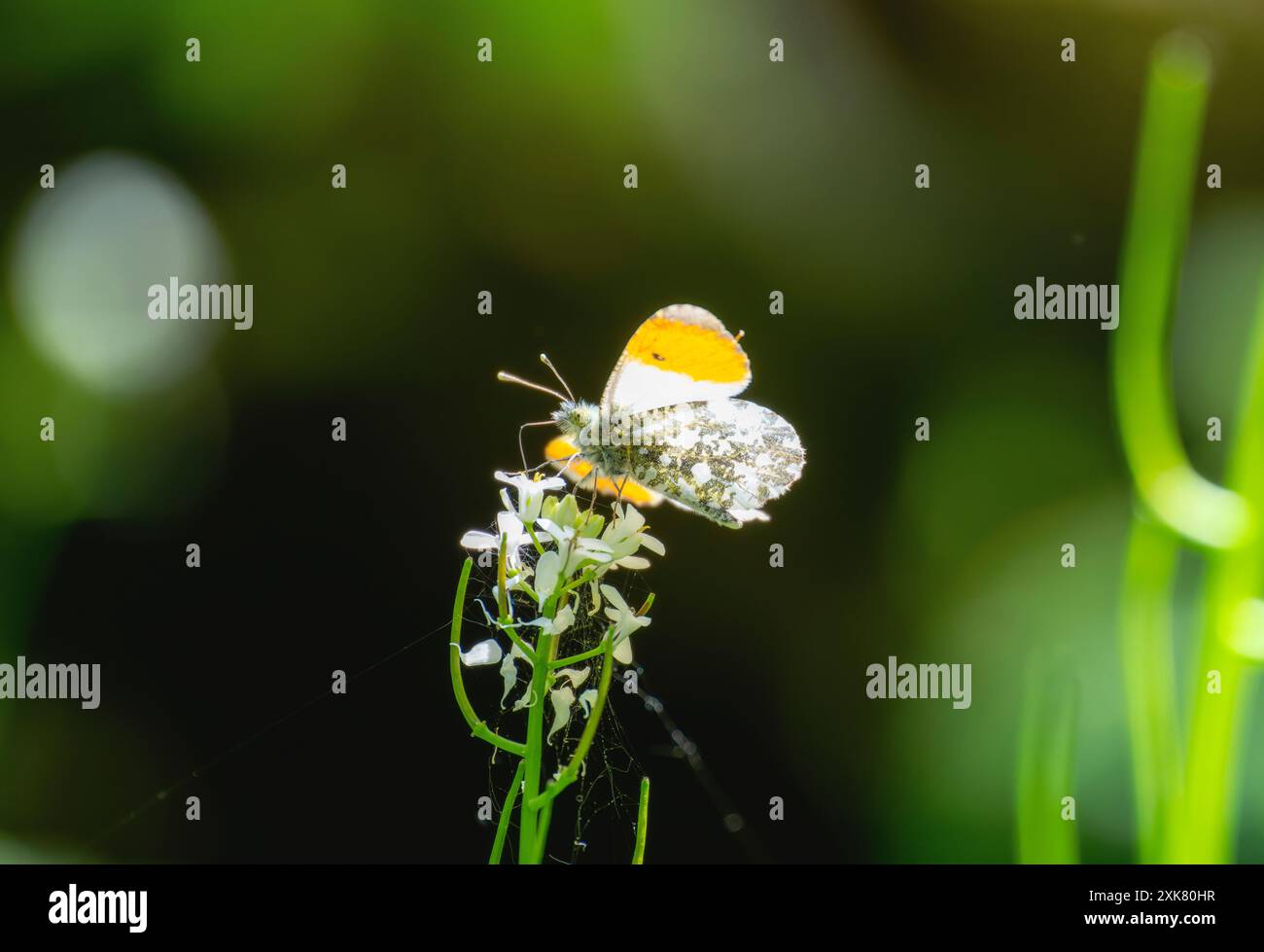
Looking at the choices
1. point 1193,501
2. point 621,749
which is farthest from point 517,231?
point 1193,501

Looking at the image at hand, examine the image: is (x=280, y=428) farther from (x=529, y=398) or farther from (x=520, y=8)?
(x=520, y=8)

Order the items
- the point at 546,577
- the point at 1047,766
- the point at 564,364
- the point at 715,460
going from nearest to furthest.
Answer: the point at 1047,766 → the point at 546,577 → the point at 715,460 → the point at 564,364

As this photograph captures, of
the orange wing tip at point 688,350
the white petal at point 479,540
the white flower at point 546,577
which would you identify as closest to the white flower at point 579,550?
the white flower at point 546,577

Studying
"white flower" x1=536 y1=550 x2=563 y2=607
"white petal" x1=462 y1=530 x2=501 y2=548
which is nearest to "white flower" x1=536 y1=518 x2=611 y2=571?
"white flower" x1=536 y1=550 x2=563 y2=607

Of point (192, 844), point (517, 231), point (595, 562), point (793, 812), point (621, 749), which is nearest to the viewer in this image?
point (595, 562)

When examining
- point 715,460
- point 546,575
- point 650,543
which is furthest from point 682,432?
point 546,575

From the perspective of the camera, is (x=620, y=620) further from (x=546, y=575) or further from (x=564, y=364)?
(x=564, y=364)
